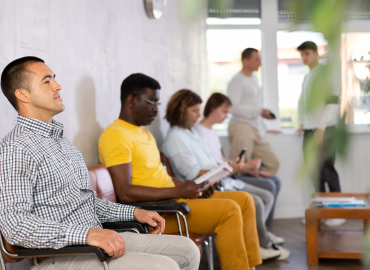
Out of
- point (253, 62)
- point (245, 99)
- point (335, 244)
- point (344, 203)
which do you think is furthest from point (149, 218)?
point (253, 62)

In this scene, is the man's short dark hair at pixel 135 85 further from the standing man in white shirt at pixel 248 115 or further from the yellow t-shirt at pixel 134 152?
the standing man in white shirt at pixel 248 115

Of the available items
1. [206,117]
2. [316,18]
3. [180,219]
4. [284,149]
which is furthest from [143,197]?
[284,149]

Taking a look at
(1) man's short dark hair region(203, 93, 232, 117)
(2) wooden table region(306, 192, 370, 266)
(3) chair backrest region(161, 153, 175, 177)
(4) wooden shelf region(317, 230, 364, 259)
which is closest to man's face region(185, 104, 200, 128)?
(3) chair backrest region(161, 153, 175, 177)

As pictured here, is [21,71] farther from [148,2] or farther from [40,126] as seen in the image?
[148,2]

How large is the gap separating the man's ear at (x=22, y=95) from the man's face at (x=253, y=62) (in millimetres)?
3264

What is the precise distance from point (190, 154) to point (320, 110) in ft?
8.44

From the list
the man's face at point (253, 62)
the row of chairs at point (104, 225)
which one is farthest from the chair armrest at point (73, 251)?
the man's face at point (253, 62)

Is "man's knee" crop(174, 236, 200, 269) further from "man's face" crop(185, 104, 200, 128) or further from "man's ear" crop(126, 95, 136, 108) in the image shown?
"man's face" crop(185, 104, 200, 128)

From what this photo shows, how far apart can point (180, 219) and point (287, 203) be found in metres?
2.74

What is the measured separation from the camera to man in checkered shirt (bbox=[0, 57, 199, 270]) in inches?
51.8

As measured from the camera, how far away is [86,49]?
2246 mm

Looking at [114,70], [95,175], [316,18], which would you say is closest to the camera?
[316,18]

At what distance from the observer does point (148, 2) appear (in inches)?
125

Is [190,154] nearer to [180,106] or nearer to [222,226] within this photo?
[180,106]
